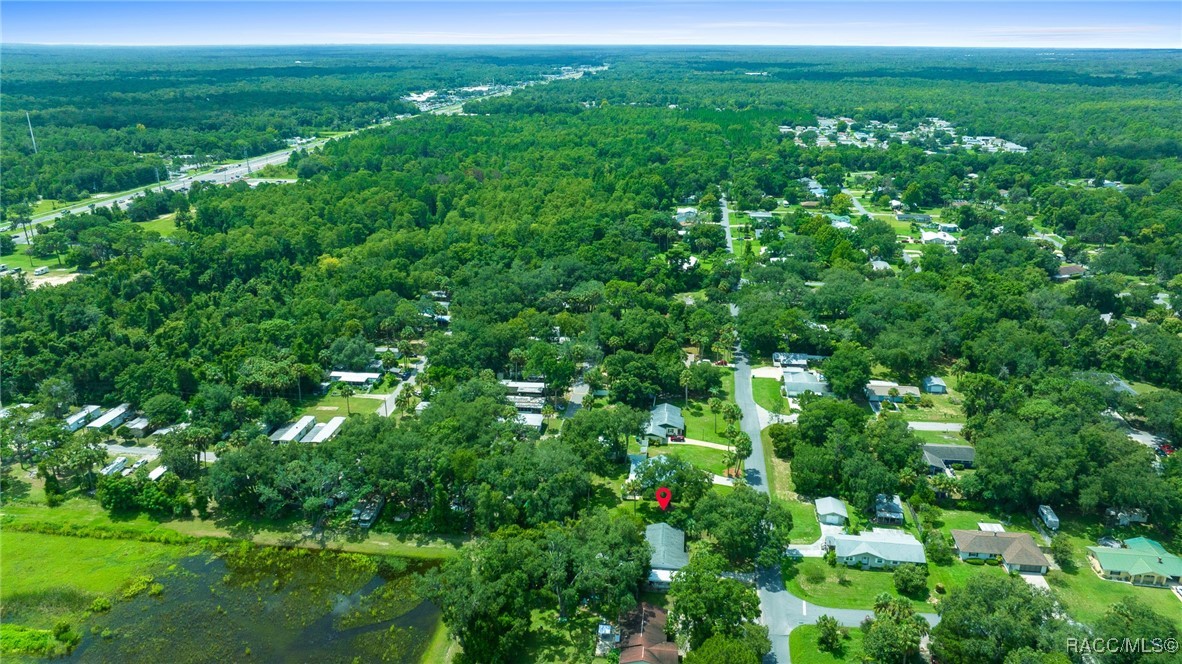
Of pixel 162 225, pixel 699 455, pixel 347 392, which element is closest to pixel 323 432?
pixel 347 392

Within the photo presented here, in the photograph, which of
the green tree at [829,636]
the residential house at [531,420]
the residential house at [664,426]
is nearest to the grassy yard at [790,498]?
the residential house at [664,426]

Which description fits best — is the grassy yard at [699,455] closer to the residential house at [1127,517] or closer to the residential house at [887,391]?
the residential house at [887,391]

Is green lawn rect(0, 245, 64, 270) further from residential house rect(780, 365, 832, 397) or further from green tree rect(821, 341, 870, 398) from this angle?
green tree rect(821, 341, 870, 398)

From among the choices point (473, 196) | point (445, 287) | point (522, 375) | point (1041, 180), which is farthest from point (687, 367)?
point (1041, 180)

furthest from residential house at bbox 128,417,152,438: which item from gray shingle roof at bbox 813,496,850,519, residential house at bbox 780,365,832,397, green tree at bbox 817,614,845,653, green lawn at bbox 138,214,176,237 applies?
green lawn at bbox 138,214,176,237

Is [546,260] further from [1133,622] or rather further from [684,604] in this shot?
[1133,622]

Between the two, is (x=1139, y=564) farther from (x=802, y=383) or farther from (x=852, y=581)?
(x=802, y=383)
